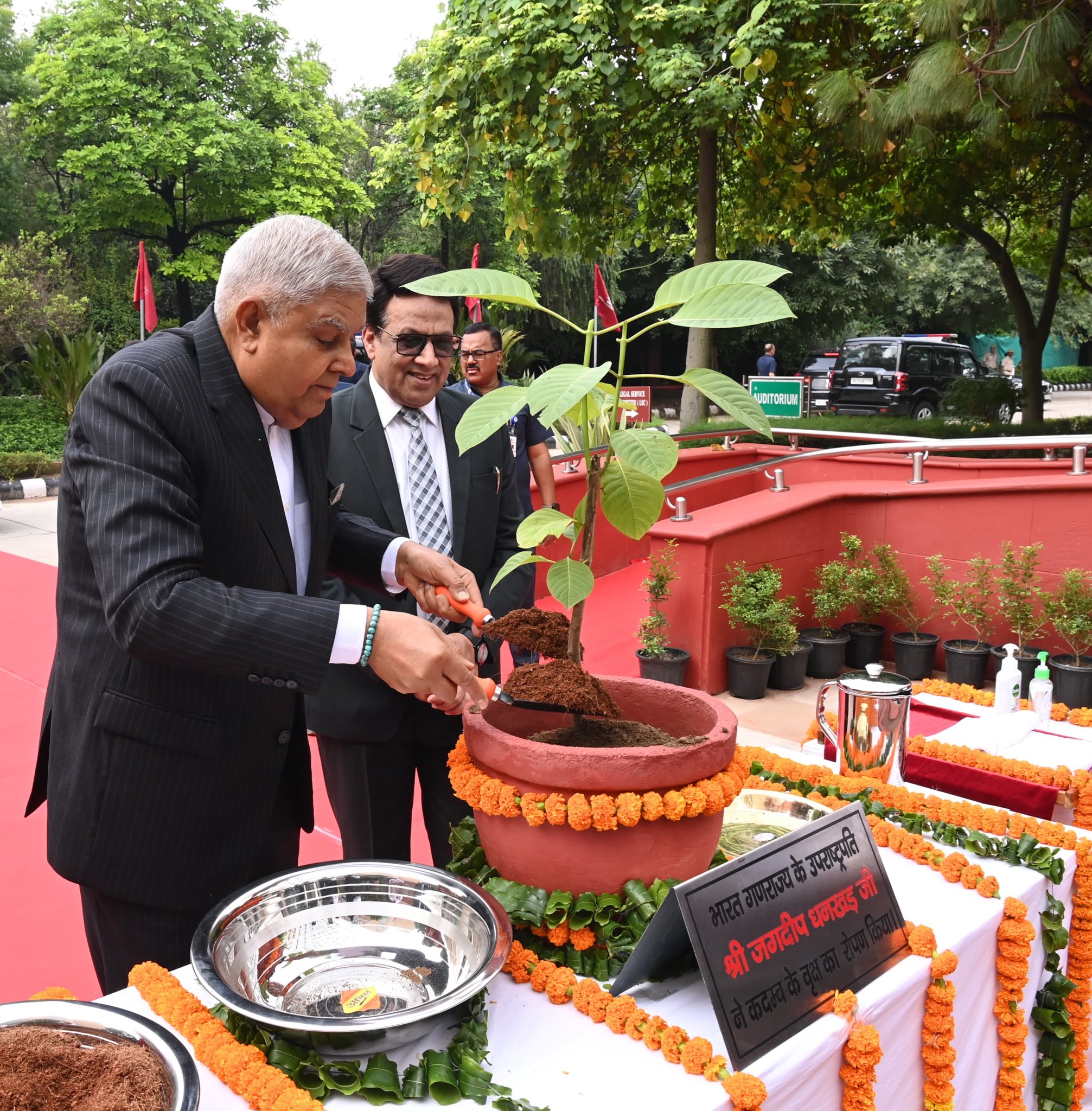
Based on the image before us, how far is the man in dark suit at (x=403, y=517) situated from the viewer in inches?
80.4

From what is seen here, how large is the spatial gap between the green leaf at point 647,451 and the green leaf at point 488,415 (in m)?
0.13

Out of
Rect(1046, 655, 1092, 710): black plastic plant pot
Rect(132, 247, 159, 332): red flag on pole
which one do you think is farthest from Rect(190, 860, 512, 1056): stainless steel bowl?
Rect(132, 247, 159, 332): red flag on pole

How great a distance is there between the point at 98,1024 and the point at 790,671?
14.2ft

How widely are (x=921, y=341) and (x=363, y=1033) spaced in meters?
20.1

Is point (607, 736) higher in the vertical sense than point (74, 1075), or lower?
higher

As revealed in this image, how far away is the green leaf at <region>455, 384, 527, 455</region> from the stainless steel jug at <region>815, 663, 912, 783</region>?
0.96 m

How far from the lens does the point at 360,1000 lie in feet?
3.59

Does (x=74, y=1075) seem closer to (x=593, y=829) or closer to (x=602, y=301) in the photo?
(x=593, y=829)

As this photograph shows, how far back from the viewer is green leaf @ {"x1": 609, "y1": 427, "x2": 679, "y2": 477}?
1164 mm

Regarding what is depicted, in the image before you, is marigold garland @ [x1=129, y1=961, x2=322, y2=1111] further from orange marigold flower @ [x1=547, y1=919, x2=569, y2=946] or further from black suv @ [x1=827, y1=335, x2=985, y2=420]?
black suv @ [x1=827, y1=335, x2=985, y2=420]

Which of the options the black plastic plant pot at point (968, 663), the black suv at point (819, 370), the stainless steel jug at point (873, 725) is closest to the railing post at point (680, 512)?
the black plastic plant pot at point (968, 663)

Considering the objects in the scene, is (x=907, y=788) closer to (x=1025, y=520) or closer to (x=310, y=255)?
(x=310, y=255)

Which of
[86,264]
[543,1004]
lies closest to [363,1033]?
[543,1004]

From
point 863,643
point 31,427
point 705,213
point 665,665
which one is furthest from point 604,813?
point 31,427
